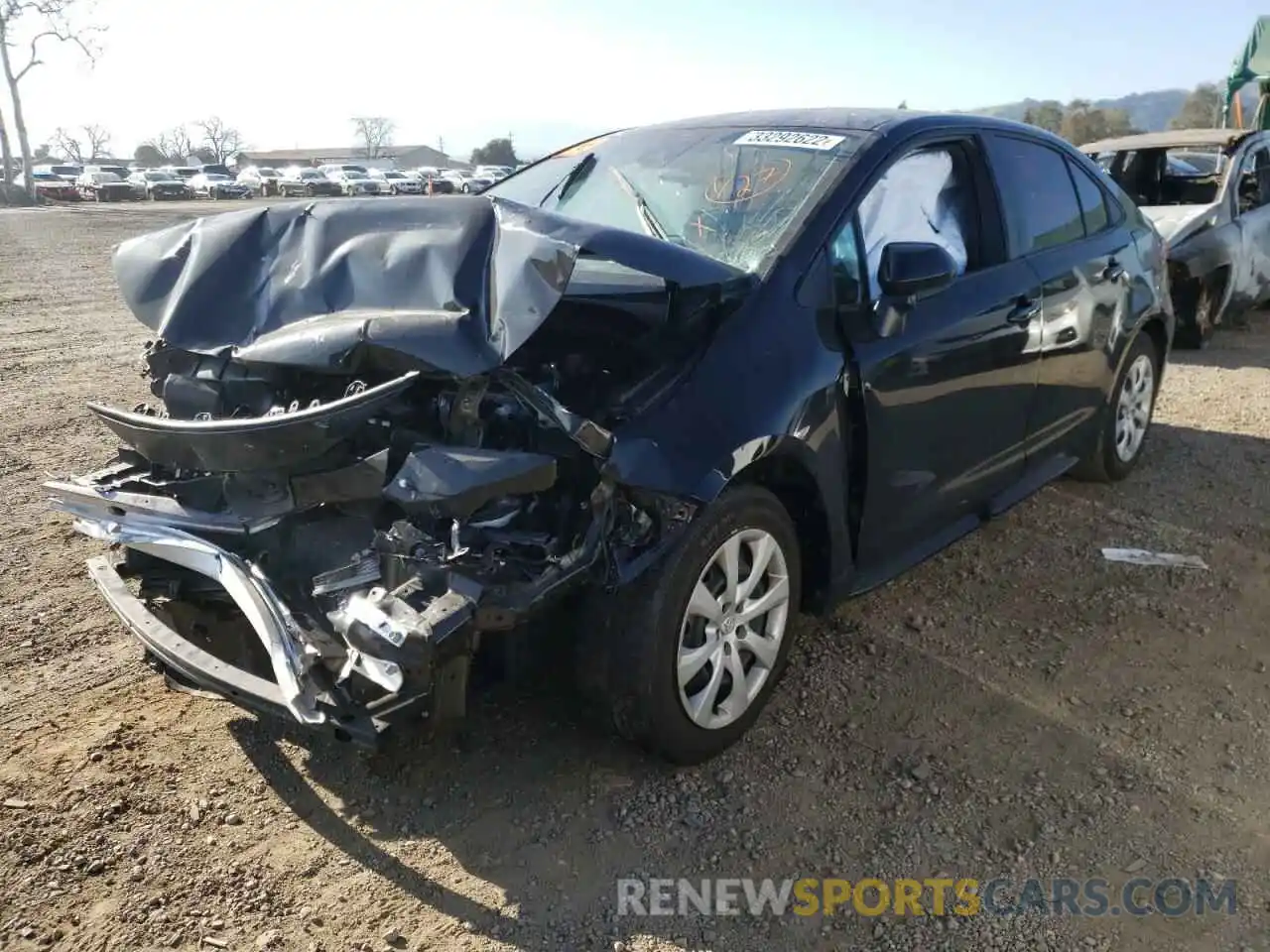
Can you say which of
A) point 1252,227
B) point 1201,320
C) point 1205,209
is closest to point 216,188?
point 1205,209

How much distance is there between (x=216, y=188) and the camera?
47.8 meters

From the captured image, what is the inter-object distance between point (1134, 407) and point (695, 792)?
3771 millimetres

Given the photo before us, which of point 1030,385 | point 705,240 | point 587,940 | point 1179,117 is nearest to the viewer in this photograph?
point 587,940

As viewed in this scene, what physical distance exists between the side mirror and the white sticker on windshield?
569mm

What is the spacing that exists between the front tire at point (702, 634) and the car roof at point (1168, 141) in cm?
754

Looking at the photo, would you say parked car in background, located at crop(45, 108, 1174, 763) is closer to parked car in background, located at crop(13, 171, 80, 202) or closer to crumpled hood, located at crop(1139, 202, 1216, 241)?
crumpled hood, located at crop(1139, 202, 1216, 241)

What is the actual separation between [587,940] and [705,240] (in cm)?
216

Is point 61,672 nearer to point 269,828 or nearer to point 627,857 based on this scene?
point 269,828

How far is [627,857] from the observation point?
8.87 ft

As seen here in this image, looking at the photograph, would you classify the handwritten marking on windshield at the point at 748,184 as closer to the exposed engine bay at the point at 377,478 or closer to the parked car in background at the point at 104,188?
the exposed engine bay at the point at 377,478

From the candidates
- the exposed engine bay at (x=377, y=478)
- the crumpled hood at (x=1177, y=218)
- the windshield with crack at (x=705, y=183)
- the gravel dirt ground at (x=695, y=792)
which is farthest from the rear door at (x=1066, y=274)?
the crumpled hood at (x=1177, y=218)

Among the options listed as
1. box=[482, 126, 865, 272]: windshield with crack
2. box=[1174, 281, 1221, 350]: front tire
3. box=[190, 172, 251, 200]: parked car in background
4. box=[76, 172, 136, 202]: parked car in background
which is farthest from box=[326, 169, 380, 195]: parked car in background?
box=[482, 126, 865, 272]: windshield with crack

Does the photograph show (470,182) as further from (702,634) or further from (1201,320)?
(1201,320)

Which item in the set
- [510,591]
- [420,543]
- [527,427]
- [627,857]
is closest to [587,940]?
[627,857]
